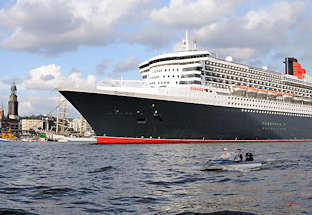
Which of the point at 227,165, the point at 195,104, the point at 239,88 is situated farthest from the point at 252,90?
the point at 227,165

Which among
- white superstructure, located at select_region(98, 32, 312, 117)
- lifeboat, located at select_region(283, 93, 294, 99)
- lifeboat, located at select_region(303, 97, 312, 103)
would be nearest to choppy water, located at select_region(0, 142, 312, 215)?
white superstructure, located at select_region(98, 32, 312, 117)

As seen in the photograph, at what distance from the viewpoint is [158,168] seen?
62.5ft

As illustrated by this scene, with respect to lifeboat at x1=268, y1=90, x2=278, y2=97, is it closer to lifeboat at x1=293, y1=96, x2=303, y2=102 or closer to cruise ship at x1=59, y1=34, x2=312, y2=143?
cruise ship at x1=59, y1=34, x2=312, y2=143

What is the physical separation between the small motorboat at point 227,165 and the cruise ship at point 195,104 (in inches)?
778

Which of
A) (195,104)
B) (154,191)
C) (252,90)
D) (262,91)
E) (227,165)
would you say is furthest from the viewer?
(262,91)

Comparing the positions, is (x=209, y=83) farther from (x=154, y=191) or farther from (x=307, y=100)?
(x=154, y=191)

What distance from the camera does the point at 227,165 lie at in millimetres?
19016

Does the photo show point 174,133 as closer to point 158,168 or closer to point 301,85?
point 158,168

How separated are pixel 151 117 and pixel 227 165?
20359mm

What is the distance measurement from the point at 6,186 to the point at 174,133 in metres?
27.6

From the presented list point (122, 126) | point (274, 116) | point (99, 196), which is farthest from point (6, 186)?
point (274, 116)

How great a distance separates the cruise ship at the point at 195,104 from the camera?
38.3m

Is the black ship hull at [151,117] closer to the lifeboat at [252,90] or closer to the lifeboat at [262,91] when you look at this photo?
the lifeboat at [252,90]

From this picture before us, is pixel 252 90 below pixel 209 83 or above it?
below
